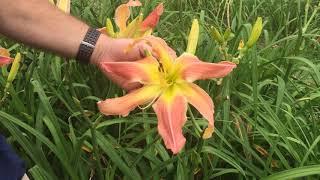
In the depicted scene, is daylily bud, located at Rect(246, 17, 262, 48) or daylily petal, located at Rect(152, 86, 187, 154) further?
daylily bud, located at Rect(246, 17, 262, 48)

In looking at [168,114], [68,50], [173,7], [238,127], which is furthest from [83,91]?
[173,7]

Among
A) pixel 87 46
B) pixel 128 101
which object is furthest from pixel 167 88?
pixel 87 46

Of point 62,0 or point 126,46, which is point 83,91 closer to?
point 62,0

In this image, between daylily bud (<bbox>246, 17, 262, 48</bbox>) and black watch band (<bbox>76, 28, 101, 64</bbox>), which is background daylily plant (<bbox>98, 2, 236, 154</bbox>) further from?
daylily bud (<bbox>246, 17, 262, 48</bbox>)

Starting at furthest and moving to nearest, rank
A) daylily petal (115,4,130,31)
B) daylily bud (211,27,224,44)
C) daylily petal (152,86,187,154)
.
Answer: daylily bud (211,27,224,44)
daylily petal (115,4,130,31)
daylily petal (152,86,187,154)

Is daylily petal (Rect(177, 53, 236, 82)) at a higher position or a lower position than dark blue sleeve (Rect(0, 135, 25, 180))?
higher

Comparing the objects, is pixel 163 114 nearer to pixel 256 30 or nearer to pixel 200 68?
pixel 200 68

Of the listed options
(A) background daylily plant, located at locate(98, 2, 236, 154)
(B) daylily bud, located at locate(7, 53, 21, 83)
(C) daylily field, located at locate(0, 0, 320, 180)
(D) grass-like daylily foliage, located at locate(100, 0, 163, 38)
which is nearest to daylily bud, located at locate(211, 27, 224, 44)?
(C) daylily field, located at locate(0, 0, 320, 180)

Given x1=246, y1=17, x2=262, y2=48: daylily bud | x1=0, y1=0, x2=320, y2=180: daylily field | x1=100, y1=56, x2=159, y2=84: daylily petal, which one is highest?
x1=246, y1=17, x2=262, y2=48: daylily bud

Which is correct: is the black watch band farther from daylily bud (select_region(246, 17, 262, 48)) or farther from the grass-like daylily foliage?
daylily bud (select_region(246, 17, 262, 48))

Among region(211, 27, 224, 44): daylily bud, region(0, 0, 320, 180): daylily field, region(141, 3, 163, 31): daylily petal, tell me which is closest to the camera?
region(0, 0, 320, 180): daylily field
